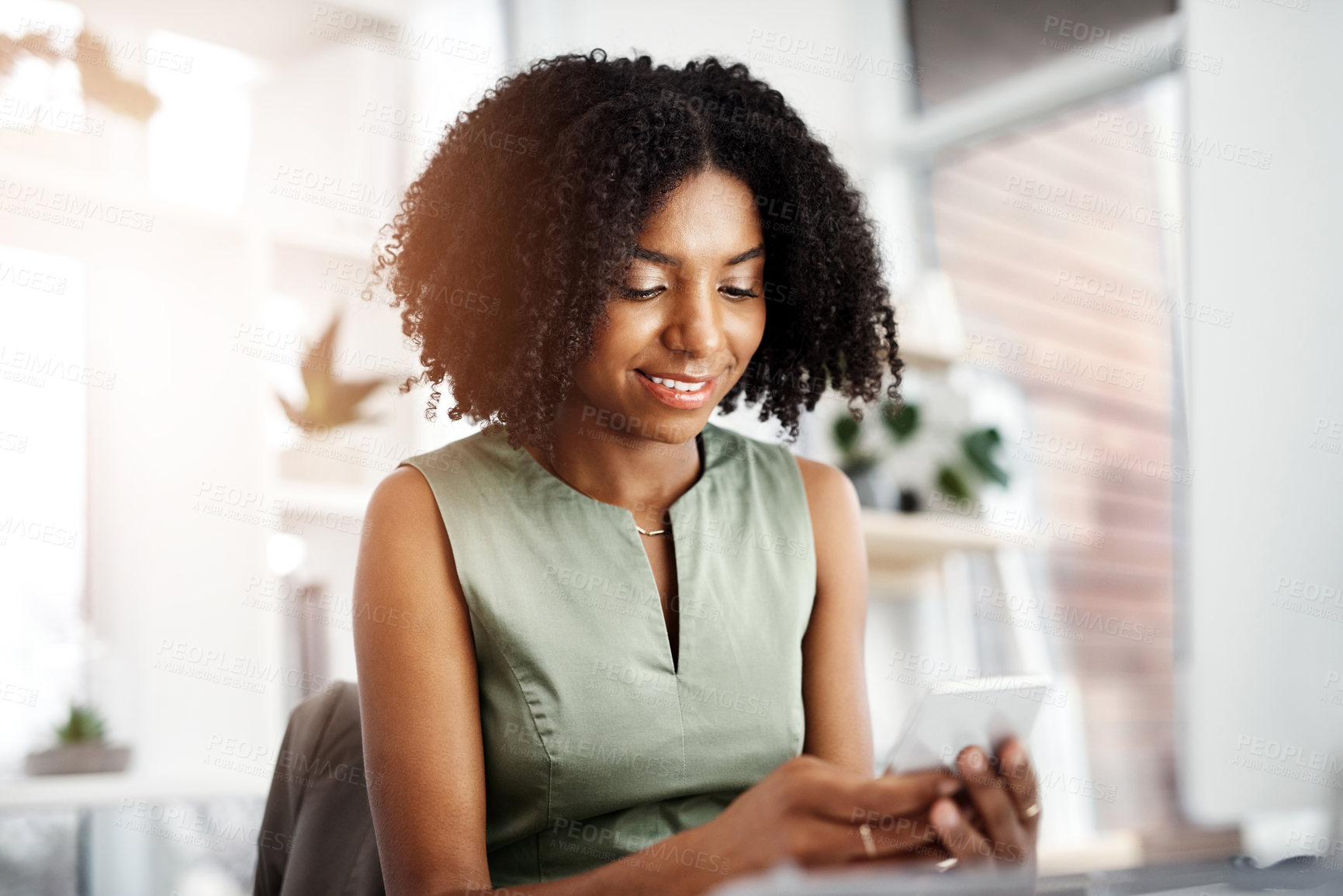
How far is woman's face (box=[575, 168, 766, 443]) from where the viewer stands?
115cm

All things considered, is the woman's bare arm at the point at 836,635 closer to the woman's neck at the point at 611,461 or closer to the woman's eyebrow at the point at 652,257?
the woman's neck at the point at 611,461

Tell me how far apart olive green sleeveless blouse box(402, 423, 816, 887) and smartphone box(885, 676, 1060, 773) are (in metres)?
0.40

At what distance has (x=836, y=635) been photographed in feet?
4.49

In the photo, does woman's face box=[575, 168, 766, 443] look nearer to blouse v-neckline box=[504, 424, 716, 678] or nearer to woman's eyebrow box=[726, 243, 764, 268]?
woman's eyebrow box=[726, 243, 764, 268]

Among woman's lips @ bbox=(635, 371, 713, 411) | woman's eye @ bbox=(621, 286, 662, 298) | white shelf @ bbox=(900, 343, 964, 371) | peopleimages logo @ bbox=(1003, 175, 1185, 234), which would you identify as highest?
peopleimages logo @ bbox=(1003, 175, 1185, 234)

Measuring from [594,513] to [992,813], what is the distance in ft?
1.95

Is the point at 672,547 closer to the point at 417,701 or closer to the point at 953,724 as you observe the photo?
the point at 417,701

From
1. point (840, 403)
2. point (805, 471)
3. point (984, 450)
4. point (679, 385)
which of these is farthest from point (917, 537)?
point (679, 385)

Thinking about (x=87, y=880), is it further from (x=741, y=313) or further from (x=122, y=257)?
(x=741, y=313)

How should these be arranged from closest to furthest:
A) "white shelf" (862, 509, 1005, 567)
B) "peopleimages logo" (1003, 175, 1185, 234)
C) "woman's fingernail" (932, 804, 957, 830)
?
"woman's fingernail" (932, 804, 957, 830)
"white shelf" (862, 509, 1005, 567)
"peopleimages logo" (1003, 175, 1185, 234)

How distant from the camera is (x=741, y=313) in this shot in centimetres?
120

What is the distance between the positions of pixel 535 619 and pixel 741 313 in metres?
0.39

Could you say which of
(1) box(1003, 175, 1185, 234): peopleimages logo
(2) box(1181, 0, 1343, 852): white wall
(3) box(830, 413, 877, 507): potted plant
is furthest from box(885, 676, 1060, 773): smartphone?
(1) box(1003, 175, 1185, 234): peopleimages logo

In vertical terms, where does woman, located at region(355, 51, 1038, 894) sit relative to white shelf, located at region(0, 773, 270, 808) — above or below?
above
